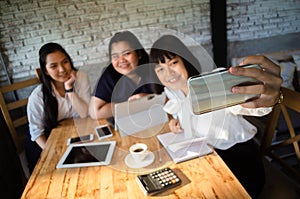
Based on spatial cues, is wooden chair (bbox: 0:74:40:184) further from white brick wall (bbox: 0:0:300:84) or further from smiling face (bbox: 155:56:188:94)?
smiling face (bbox: 155:56:188:94)

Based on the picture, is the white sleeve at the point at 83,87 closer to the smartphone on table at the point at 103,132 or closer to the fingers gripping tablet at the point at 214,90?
the smartphone on table at the point at 103,132

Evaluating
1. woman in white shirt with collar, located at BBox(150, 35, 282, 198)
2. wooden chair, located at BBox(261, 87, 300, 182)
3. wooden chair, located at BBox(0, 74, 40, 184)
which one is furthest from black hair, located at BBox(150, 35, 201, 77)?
wooden chair, located at BBox(0, 74, 40, 184)

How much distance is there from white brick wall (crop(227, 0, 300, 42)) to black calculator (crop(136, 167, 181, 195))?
6.47ft

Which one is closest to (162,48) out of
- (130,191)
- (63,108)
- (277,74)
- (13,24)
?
(277,74)

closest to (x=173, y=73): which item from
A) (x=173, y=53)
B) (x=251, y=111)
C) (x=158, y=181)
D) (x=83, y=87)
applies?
(x=173, y=53)

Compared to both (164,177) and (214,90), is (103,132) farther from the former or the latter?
(214,90)

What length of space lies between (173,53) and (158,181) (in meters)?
0.56

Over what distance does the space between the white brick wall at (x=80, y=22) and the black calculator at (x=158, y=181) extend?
4.77ft

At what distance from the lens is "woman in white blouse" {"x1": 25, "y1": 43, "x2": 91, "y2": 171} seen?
1.73 meters

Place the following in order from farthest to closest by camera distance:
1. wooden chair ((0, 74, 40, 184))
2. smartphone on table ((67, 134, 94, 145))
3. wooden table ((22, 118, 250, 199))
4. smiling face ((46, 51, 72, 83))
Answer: wooden chair ((0, 74, 40, 184))
smiling face ((46, 51, 72, 83))
smartphone on table ((67, 134, 94, 145))
wooden table ((22, 118, 250, 199))

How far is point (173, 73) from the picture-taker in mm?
1138

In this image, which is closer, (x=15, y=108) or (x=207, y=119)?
(x=207, y=119)

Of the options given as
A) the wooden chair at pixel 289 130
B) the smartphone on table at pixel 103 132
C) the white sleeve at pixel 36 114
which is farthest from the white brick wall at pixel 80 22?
the wooden chair at pixel 289 130

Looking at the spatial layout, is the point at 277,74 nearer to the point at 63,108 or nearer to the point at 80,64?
the point at 63,108
